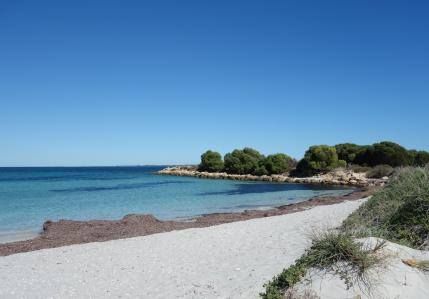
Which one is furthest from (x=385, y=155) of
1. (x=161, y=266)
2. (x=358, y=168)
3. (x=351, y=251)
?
(x=351, y=251)

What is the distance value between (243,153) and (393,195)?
230ft

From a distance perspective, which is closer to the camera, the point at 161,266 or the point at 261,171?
the point at 161,266

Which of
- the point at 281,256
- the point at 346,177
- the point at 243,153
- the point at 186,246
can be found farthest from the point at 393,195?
the point at 243,153

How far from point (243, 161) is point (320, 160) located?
17815 millimetres

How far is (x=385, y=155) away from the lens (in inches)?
2554

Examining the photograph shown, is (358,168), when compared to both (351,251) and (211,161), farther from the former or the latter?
(351,251)

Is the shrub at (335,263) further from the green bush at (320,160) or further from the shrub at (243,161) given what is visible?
the shrub at (243,161)

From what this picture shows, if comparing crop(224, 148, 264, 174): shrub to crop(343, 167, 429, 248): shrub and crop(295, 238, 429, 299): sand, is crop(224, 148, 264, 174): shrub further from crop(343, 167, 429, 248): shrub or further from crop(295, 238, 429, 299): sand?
crop(295, 238, 429, 299): sand

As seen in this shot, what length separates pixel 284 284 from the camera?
6.73m

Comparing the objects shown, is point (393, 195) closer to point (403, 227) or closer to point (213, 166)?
point (403, 227)

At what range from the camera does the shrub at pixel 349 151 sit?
72.5 meters

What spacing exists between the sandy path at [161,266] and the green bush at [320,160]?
54.4 meters

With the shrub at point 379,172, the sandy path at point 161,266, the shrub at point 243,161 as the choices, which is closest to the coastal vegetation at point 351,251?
the sandy path at point 161,266

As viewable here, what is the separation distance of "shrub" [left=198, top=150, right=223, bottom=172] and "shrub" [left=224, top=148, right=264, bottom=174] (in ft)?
7.33
